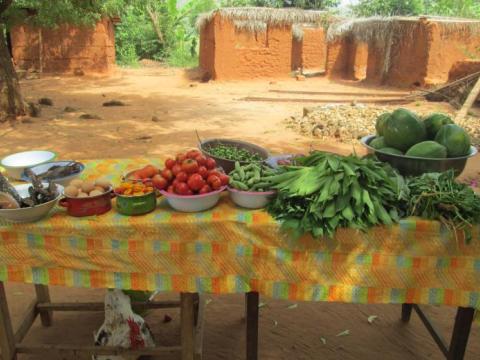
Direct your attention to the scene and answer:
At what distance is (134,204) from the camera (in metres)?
1.98

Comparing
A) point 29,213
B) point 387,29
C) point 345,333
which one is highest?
point 387,29

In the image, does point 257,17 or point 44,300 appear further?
point 257,17

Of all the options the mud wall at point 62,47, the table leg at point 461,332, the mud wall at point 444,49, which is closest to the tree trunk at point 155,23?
the mud wall at point 62,47

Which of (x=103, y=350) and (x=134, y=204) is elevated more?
(x=134, y=204)

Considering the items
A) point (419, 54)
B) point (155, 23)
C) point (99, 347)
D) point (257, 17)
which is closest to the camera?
point (99, 347)

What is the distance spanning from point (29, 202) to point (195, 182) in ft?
2.48

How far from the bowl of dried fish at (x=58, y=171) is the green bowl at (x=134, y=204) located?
505 millimetres

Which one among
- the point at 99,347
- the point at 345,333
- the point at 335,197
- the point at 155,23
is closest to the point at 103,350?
the point at 99,347

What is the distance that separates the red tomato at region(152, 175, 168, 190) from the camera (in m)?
2.05

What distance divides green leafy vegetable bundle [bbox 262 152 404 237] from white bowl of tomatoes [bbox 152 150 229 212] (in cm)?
28

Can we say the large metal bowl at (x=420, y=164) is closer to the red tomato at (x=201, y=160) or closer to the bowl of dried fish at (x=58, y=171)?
the red tomato at (x=201, y=160)

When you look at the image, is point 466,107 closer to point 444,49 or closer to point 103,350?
point 444,49

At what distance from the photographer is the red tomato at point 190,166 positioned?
2.06m

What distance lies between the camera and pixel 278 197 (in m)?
2.02
